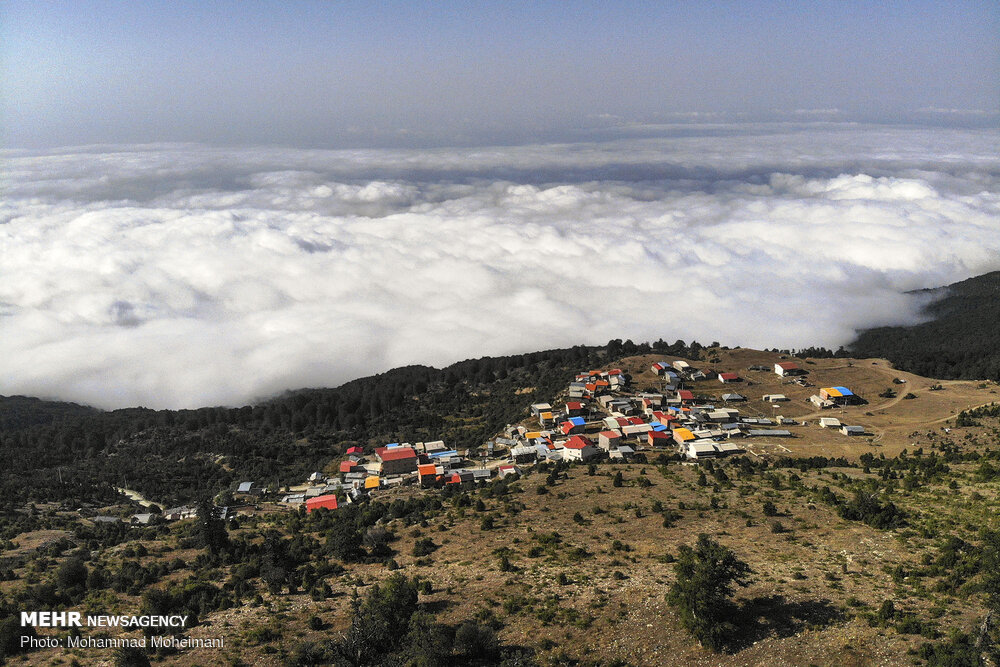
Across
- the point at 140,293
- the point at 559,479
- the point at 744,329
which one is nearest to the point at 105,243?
the point at 140,293

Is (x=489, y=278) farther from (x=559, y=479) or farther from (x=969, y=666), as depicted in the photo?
(x=969, y=666)

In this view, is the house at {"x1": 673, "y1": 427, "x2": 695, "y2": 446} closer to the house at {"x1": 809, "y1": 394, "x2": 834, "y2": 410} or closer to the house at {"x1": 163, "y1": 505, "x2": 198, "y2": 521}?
the house at {"x1": 809, "y1": 394, "x2": 834, "y2": 410}

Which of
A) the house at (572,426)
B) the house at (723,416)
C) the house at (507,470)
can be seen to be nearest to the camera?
the house at (507,470)

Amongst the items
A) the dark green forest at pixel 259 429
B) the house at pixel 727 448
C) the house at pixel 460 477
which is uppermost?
the house at pixel 727 448

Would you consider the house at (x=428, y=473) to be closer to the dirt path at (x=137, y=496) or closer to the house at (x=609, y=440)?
the house at (x=609, y=440)

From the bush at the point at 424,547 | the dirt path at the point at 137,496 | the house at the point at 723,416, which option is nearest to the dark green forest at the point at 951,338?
the house at the point at 723,416

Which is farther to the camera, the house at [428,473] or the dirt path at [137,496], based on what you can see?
the dirt path at [137,496]
